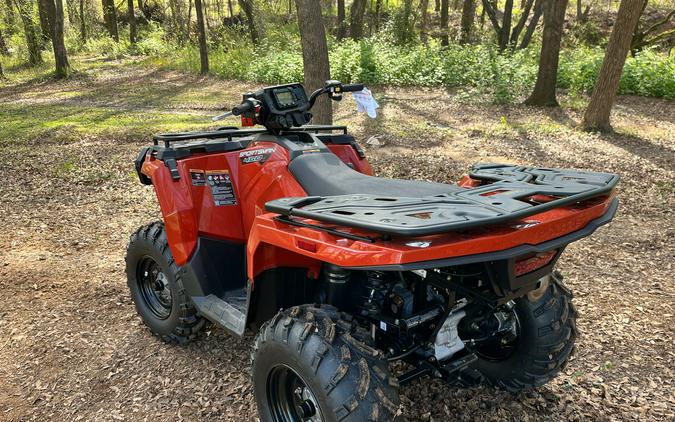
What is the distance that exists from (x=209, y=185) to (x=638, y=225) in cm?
472

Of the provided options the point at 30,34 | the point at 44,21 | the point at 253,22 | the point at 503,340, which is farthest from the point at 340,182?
the point at 44,21

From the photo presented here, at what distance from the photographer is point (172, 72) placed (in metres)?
22.0

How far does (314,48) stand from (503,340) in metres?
5.66

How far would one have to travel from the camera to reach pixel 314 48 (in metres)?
7.45

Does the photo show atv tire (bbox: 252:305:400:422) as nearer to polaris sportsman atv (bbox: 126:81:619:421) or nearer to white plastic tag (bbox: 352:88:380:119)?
polaris sportsman atv (bbox: 126:81:619:421)

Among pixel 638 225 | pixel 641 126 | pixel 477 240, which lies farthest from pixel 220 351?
pixel 641 126

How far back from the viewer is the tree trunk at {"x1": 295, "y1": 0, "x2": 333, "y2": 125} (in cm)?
737

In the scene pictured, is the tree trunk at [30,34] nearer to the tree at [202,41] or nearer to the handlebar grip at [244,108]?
the tree at [202,41]

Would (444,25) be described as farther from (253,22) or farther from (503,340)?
(503,340)

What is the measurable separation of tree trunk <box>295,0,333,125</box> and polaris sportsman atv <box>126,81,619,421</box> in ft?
13.1

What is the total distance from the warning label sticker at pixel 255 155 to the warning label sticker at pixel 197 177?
303 millimetres

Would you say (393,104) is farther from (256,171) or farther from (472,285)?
(472,285)

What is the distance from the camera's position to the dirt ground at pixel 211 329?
3002 millimetres

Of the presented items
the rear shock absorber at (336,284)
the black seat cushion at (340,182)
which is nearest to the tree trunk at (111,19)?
the black seat cushion at (340,182)
